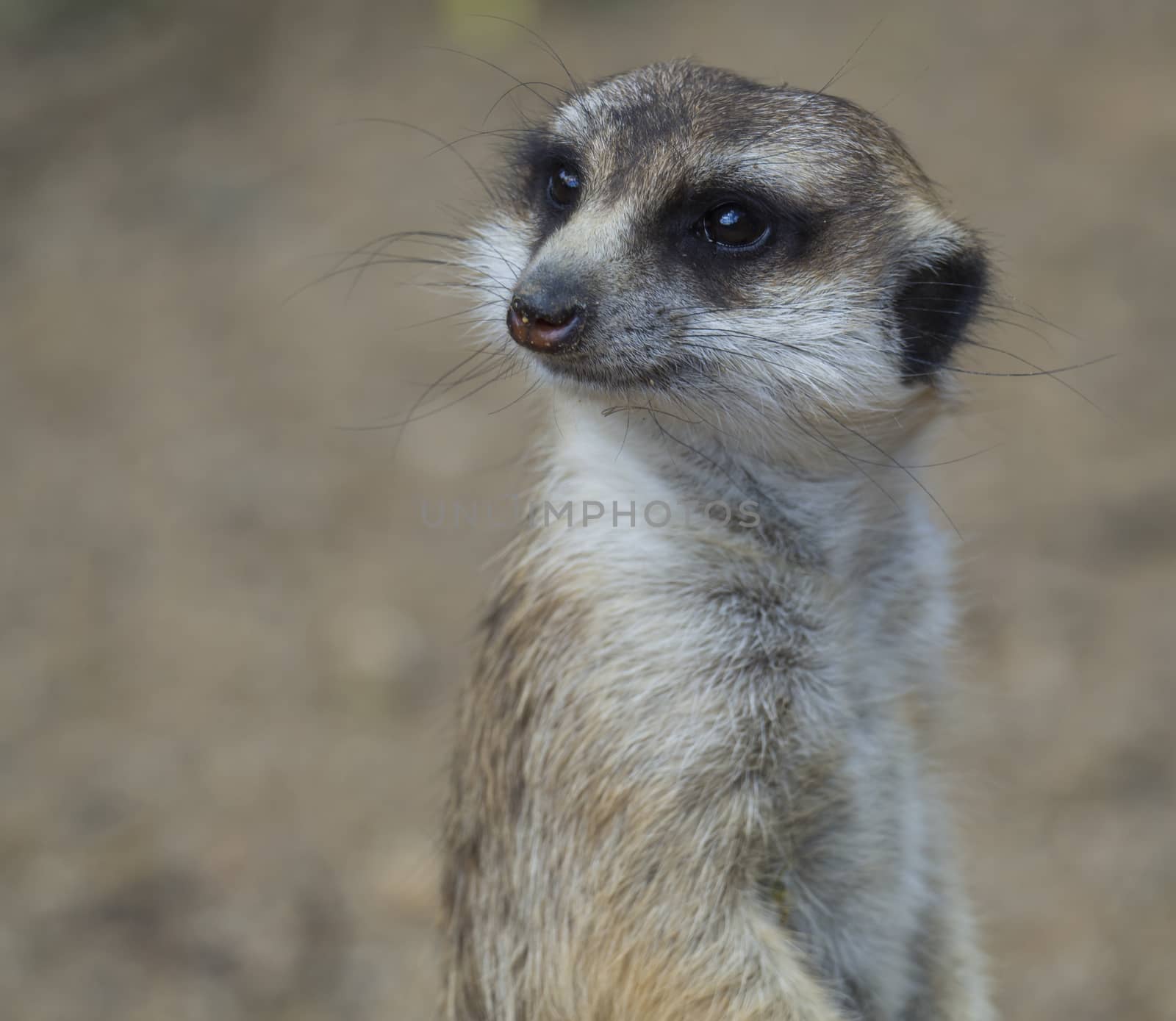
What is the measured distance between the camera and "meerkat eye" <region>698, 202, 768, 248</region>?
217 centimetres

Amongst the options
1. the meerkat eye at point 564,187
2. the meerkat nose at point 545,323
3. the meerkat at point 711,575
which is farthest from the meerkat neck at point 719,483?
the meerkat eye at point 564,187

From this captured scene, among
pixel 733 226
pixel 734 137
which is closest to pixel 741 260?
pixel 733 226

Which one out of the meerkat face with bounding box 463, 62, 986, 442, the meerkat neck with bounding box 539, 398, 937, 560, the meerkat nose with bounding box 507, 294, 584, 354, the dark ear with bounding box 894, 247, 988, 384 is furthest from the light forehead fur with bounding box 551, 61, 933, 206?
the meerkat neck with bounding box 539, 398, 937, 560

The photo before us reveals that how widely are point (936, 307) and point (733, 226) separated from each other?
466 millimetres

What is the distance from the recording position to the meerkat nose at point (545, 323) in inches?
79.9

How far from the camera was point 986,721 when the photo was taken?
14.3ft

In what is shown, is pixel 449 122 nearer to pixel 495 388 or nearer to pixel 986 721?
pixel 495 388

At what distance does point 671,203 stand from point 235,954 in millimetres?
2749

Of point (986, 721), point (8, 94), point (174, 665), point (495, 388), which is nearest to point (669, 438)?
point (986, 721)

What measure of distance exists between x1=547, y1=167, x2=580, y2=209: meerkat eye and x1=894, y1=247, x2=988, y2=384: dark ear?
2.03 ft

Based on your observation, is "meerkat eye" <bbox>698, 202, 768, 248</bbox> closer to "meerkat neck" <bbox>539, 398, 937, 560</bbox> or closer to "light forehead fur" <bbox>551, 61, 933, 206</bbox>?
"light forehead fur" <bbox>551, 61, 933, 206</bbox>

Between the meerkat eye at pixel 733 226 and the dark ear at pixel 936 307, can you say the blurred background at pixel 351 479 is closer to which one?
the dark ear at pixel 936 307

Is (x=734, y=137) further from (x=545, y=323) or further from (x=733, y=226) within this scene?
(x=545, y=323)

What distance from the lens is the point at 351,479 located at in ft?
19.3
